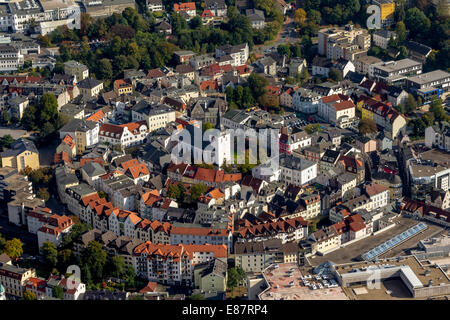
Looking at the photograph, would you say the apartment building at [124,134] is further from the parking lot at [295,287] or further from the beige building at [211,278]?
the parking lot at [295,287]

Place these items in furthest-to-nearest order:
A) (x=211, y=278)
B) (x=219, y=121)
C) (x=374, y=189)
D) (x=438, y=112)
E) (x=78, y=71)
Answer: (x=78, y=71) → (x=438, y=112) → (x=219, y=121) → (x=374, y=189) → (x=211, y=278)

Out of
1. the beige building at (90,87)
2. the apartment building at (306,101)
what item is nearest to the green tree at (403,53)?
the apartment building at (306,101)

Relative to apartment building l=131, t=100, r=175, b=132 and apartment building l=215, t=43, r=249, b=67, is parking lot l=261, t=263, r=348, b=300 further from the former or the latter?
apartment building l=215, t=43, r=249, b=67

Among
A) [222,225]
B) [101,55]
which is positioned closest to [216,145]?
[222,225]

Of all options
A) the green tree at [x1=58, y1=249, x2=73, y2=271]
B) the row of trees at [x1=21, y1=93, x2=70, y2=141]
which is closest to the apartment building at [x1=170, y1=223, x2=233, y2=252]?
the green tree at [x1=58, y1=249, x2=73, y2=271]

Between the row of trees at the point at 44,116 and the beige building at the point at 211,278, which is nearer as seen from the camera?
the beige building at the point at 211,278

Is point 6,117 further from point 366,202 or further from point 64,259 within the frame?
point 366,202

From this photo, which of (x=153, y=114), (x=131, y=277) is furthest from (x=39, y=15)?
(x=131, y=277)
